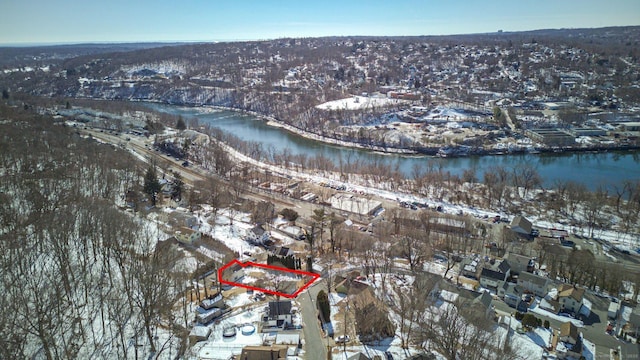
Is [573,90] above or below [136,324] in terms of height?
above

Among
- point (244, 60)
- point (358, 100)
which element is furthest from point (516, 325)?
point (244, 60)

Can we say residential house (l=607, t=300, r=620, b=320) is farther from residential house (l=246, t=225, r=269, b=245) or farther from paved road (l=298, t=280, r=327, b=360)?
residential house (l=246, t=225, r=269, b=245)

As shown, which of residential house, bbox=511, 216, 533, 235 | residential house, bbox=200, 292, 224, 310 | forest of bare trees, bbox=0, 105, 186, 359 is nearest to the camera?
forest of bare trees, bbox=0, 105, 186, 359

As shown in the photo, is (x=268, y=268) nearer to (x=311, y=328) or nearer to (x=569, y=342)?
(x=311, y=328)

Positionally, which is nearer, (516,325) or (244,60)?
(516,325)

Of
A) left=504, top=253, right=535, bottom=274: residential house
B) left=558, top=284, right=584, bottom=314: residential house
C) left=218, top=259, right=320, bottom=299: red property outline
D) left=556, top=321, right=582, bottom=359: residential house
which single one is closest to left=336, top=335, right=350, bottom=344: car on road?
left=218, top=259, right=320, bottom=299: red property outline

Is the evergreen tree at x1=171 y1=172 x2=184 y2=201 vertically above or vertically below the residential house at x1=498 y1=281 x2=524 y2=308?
above

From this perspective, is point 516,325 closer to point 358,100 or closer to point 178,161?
point 178,161
